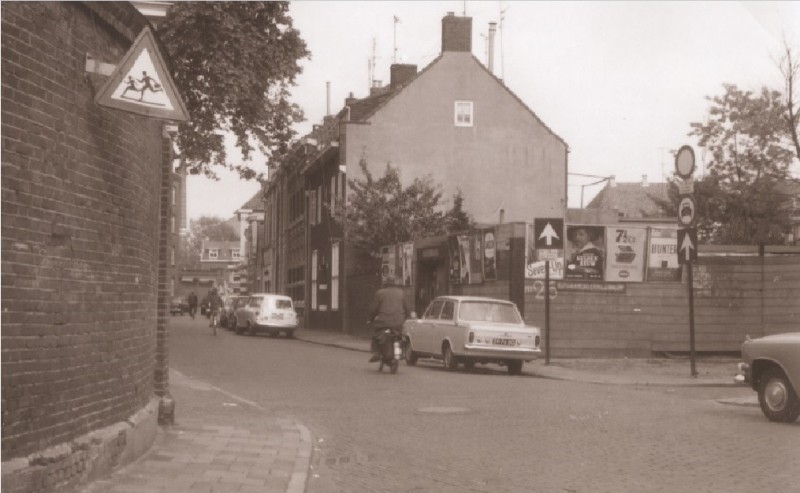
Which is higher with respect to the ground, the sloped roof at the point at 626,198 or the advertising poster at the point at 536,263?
the sloped roof at the point at 626,198

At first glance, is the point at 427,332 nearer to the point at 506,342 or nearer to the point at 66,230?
the point at 506,342

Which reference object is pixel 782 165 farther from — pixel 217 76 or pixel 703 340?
pixel 217 76

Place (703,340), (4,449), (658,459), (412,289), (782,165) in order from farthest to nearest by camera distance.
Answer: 1. (782,165)
2. (412,289)
3. (703,340)
4. (658,459)
5. (4,449)

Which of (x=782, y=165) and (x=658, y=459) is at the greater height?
(x=782, y=165)

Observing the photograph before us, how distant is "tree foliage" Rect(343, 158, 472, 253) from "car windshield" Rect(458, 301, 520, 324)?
14.1 meters

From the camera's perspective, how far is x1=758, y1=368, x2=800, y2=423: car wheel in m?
11.7

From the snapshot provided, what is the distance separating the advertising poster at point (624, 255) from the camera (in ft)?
81.5

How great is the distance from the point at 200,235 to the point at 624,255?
4508 inches

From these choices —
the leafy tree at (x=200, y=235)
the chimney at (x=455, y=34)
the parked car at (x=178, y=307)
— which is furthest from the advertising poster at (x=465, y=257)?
the leafy tree at (x=200, y=235)

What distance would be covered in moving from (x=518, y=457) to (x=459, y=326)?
35.4 ft

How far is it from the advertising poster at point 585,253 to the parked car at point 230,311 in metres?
21.3

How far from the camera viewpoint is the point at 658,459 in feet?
29.8

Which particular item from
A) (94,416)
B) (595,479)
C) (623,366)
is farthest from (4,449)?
(623,366)

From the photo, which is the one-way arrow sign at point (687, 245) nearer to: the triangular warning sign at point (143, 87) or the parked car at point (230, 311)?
the triangular warning sign at point (143, 87)
